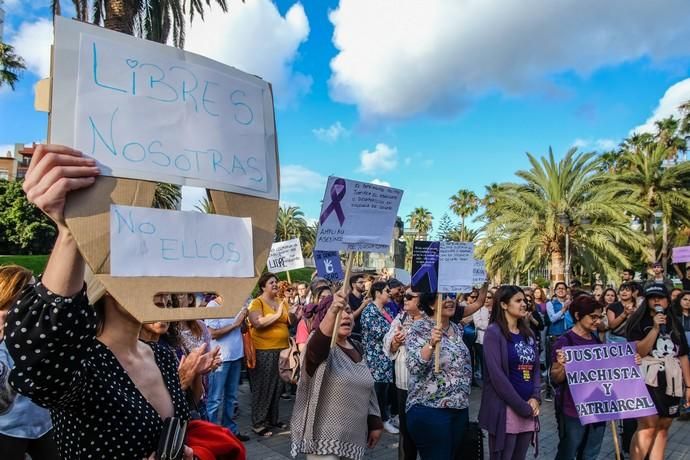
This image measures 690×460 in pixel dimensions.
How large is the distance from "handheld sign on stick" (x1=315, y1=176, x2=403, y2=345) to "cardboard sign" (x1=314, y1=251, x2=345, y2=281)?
1544mm

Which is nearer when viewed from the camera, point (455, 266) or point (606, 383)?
point (606, 383)

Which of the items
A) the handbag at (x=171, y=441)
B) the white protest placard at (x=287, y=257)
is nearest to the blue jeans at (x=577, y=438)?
the handbag at (x=171, y=441)

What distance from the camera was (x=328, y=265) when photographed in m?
5.80

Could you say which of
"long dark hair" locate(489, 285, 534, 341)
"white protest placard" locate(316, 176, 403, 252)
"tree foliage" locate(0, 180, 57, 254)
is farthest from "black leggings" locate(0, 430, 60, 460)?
"tree foliage" locate(0, 180, 57, 254)

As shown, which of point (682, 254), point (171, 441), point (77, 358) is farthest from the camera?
point (682, 254)

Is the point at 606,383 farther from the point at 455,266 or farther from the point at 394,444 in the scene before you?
the point at 394,444

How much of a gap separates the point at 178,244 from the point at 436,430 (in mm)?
3150

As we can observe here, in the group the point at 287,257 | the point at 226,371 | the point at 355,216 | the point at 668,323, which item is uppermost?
the point at 355,216

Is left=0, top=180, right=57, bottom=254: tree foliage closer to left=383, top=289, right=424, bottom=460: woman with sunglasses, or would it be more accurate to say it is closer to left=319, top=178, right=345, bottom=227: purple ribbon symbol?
left=383, top=289, right=424, bottom=460: woman with sunglasses

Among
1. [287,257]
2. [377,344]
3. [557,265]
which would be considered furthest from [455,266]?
[557,265]

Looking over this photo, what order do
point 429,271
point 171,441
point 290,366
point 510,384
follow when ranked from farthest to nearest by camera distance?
1. point 429,271
2. point 290,366
3. point 510,384
4. point 171,441

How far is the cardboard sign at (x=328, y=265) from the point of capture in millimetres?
5242

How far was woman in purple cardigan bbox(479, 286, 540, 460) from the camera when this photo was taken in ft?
13.0

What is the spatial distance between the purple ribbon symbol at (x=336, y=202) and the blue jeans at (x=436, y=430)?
1.73 metres
